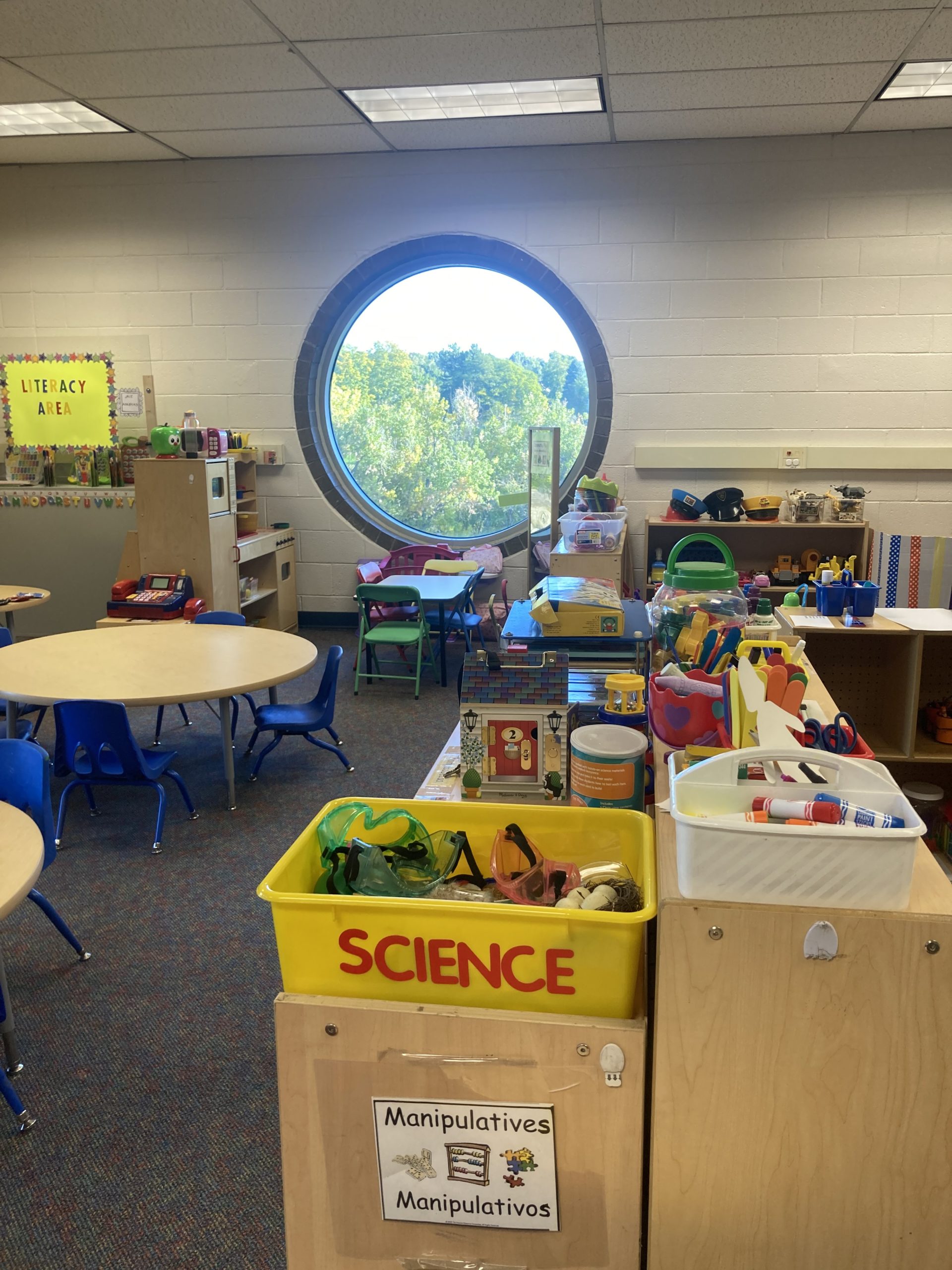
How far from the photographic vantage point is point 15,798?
8.43 feet

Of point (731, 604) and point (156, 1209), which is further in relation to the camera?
point (731, 604)

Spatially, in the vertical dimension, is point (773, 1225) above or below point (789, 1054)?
below

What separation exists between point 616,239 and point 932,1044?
5.98 meters

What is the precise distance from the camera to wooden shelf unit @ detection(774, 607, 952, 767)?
3.38 m

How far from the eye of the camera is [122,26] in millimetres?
4211

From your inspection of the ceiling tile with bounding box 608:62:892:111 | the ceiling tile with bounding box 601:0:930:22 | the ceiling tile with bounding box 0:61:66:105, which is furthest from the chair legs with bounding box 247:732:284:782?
the ceiling tile with bounding box 608:62:892:111

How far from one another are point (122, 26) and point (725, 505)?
Result: 13.6 ft

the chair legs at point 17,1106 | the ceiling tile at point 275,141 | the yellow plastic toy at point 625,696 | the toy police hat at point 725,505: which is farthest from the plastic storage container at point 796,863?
the ceiling tile at point 275,141

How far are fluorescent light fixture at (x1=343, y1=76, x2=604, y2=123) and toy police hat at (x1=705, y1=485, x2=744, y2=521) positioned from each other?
238 centimetres

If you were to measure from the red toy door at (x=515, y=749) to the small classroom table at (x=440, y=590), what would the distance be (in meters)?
3.40

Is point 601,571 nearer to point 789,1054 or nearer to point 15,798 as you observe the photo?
point 15,798

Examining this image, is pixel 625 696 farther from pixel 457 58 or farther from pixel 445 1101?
pixel 457 58

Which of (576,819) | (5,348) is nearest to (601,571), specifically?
(576,819)

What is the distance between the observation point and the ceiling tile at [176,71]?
4.55m
